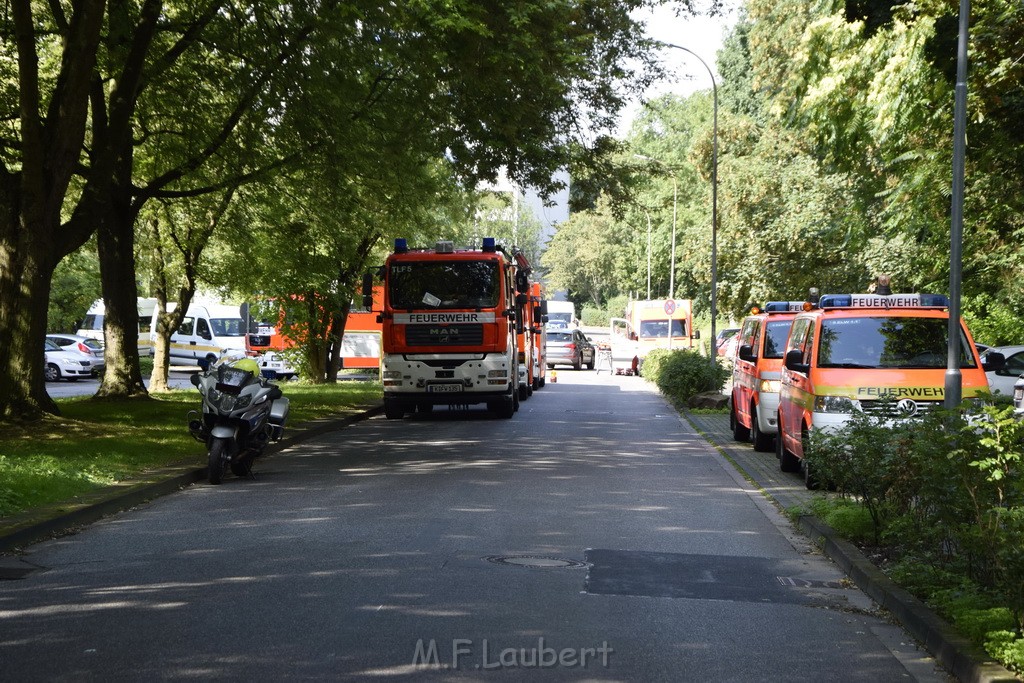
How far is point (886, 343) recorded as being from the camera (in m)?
14.0

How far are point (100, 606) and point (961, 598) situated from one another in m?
4.76

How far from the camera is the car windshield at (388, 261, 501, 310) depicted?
77.5 ft

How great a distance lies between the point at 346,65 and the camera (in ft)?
63.4

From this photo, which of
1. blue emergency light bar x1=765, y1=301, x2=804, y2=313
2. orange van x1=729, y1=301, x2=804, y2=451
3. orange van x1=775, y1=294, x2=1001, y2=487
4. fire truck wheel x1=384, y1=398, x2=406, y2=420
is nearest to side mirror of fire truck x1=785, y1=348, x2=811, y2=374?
orange van x1=775, y1=294, x2=1001, y2=487

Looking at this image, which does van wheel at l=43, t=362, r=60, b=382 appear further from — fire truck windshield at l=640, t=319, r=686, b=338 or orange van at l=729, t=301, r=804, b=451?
orange van at l=729, t=301, r=804, b=451

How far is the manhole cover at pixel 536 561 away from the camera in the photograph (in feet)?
28.4

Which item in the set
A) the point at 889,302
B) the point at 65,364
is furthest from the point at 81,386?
the point at 889,302

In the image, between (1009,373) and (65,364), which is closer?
(1009,373)

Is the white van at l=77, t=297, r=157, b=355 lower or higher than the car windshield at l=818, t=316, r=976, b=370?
higher

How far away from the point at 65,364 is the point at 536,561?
3616cm

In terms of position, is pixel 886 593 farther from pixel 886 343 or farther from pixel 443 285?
pixel 443 285

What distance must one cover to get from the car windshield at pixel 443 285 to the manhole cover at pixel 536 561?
14.8 m

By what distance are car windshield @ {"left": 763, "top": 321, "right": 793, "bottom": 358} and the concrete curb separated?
27.2 ft

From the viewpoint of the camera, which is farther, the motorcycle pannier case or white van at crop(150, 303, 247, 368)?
white van at crop(150, 303, 247, 368)
